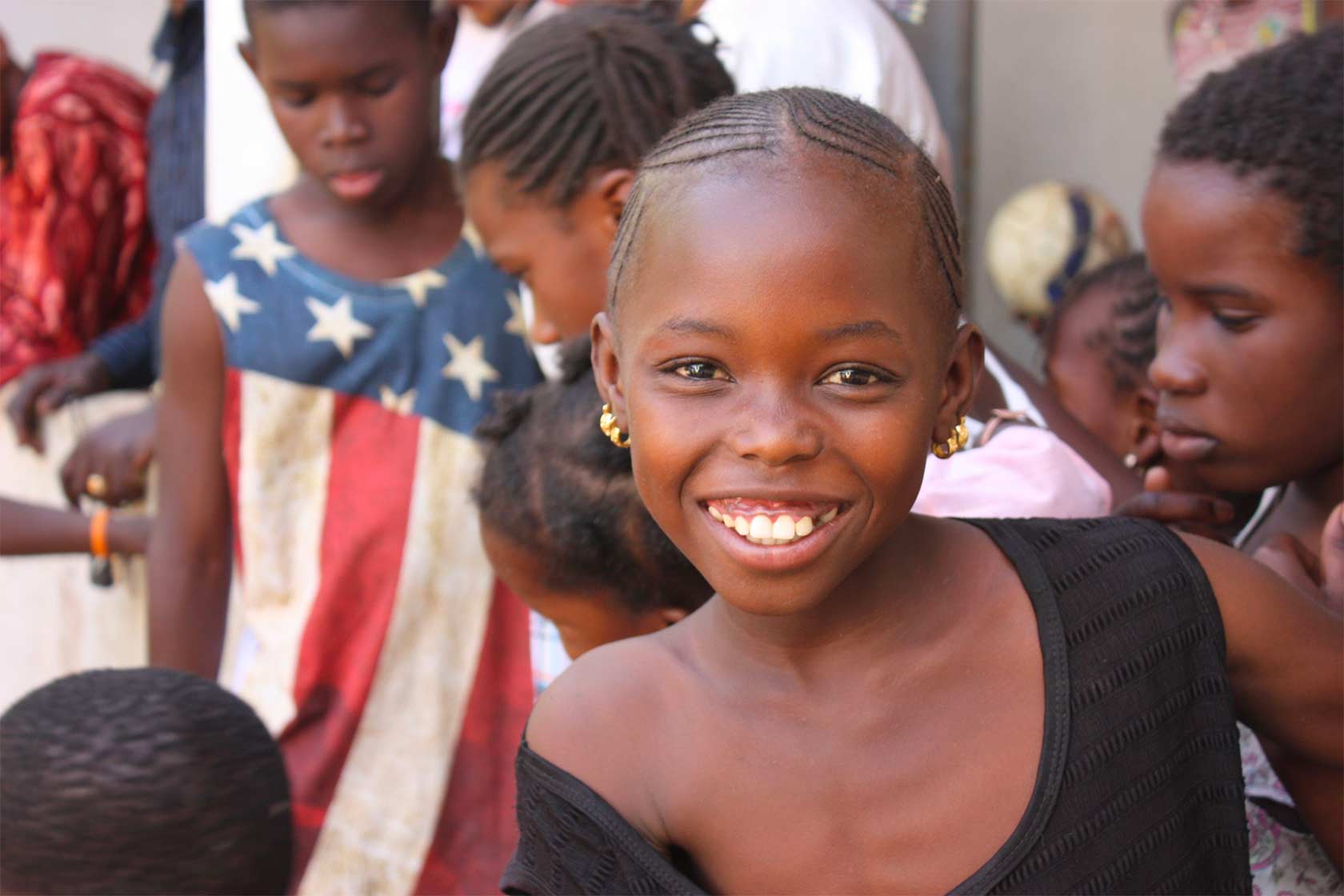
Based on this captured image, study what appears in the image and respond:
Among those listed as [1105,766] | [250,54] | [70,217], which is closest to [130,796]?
[1105,766]

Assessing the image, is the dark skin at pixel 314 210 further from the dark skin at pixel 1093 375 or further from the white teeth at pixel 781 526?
the white teeth at pixel 781 526

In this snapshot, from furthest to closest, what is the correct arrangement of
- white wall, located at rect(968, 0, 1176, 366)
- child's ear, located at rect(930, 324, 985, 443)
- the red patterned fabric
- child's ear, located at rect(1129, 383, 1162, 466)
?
1. white wall, located at rect(968, 0, 1176, 366)
2. the red patterned fabric
3. child's ear, located at rect(1129, 383, 1162, 466)
4. child's ear, located at rect(930, 324, 985, 443)

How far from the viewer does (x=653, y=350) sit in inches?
52.6

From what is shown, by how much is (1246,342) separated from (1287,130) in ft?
0.86

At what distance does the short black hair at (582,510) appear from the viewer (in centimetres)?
193

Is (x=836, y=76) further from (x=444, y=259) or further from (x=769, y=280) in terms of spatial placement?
(x=769, y=280)

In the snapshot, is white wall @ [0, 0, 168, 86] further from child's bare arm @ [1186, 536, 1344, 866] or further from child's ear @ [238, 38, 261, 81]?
child's bare arm @ [1186, 536, 1344, 866]

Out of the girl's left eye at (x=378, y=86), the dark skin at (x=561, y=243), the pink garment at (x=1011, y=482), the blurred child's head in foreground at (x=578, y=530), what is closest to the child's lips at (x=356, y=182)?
the girl's left eye at (x=378, y=86)

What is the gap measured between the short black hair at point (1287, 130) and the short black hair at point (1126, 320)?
2.70 feet

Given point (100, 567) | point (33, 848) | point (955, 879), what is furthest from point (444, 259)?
point (955, 879)

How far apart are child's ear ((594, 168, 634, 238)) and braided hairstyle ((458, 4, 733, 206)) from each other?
0.03 m

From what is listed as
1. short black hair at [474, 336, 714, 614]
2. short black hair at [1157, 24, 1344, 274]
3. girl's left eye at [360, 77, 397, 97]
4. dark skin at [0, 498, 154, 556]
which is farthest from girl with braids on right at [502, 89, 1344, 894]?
dark skin at [0, 498, 154, 556]

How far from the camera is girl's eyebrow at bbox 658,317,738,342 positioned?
1279mm

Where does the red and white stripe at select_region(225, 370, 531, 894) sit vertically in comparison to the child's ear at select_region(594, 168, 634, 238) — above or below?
below
